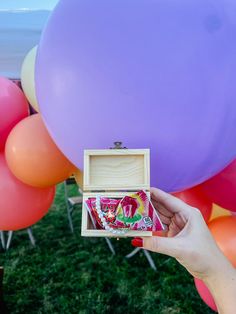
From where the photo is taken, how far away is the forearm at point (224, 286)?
95cm

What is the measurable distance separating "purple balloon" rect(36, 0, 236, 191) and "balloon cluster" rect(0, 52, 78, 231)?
0.35 metres

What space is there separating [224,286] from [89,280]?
231 centimetres

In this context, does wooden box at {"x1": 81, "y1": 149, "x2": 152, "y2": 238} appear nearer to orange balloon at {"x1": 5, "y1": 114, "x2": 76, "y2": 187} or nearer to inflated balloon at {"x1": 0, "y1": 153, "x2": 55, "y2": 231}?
orange balloon at {"x1": 5, "y1": 114, "x2": 76, "y2": 187}

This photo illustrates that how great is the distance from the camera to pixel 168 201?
1.10m

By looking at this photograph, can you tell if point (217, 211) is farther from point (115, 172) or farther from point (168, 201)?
point (115, 172)

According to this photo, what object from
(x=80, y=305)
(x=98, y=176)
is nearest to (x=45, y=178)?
(x=98, y=176)

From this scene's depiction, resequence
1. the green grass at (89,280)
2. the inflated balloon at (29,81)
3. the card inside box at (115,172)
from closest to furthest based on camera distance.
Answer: the card inside box at (115,172) → the inflated balloon at (29,81) → the green grass at (89,280)

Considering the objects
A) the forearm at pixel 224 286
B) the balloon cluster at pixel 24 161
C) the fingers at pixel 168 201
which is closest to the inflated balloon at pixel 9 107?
the balloon cluster at pixel 24 161

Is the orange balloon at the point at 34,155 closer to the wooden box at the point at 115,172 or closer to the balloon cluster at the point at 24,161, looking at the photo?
the balloon cluster at the point at 24,161

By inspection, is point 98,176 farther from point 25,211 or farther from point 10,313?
point 10,313

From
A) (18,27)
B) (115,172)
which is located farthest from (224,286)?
(18,27)

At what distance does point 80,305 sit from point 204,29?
7.56ft

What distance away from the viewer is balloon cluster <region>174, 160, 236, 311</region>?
1.58 meters

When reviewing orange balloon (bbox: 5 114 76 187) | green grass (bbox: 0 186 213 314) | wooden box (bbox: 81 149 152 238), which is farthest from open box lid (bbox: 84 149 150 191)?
green grass (bbox: 0 186 213 314)
